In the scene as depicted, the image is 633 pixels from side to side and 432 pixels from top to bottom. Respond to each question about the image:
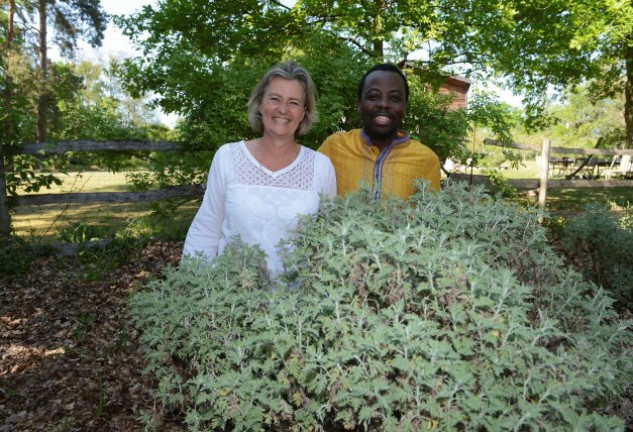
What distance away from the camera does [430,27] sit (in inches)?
302

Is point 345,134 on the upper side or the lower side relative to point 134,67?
lower

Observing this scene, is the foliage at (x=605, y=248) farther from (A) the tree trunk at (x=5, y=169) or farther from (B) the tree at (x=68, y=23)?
(B) the tree at (x=68, y=23)

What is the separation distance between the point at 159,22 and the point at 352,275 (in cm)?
836

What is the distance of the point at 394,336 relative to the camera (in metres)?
1.31

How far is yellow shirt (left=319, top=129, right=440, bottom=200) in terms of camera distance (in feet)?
9.36

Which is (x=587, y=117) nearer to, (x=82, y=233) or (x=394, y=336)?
(x=82, y=233)

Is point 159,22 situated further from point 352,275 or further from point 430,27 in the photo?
point 352,275

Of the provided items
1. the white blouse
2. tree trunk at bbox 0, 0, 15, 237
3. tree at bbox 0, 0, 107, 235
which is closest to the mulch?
the white blouse

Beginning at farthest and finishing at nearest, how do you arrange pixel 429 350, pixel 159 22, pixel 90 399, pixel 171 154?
pixel 159 22 → pixel 171 154 → pixel 90 399 → pixel 429 350

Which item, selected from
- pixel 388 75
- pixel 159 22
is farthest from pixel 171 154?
pixel 388 75

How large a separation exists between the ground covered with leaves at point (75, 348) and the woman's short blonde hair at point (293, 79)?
4.35ft

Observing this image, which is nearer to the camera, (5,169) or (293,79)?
(293,79)

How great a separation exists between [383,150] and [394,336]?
5.88 ft

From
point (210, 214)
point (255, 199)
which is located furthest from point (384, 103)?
point (210, 214)
